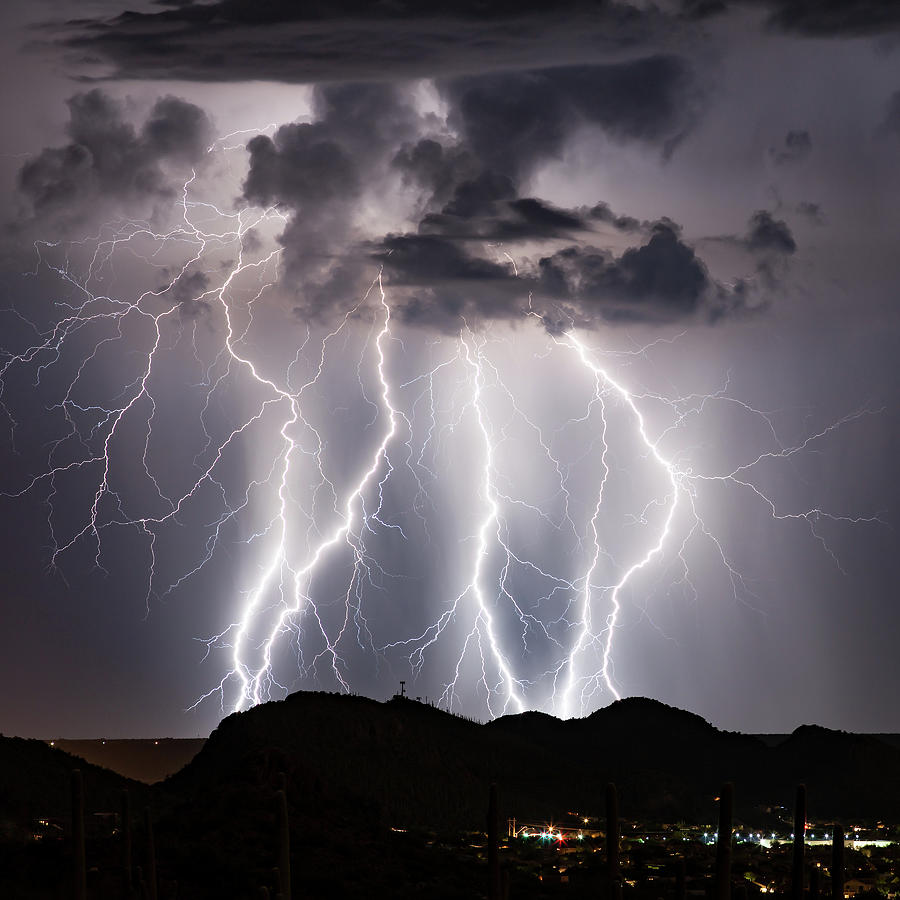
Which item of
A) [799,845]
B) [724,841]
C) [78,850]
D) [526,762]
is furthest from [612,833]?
[526,762]

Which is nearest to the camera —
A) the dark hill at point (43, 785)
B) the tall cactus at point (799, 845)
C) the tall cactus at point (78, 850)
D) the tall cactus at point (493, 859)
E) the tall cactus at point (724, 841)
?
the tall cactus at point (724, 841)

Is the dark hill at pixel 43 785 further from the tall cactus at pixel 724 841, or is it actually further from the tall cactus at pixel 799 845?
the tall cactus at pixel 724 841

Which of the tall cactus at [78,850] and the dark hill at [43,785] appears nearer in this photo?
the tall cactus at [78,850]

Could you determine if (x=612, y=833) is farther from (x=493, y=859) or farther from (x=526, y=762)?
(x=526, y=762)

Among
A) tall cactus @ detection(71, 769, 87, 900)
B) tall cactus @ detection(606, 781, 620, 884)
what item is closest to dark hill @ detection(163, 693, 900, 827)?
tall cactus @ detection(606, 781, 620, 884)

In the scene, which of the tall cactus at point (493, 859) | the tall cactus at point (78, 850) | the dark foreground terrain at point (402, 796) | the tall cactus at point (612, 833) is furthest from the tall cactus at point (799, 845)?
the tall cactus at point (78, 850)
